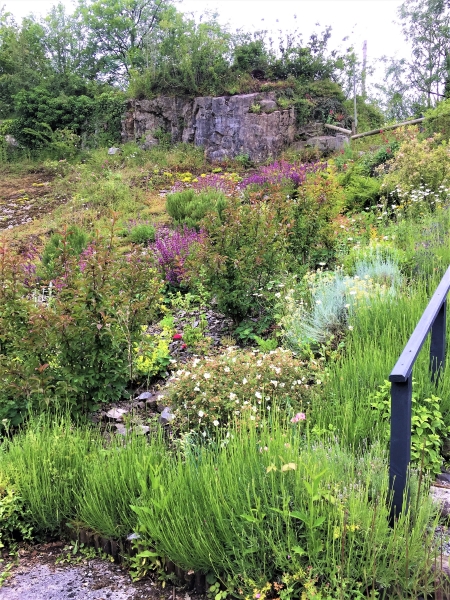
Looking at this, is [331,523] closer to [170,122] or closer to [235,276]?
[235,276]

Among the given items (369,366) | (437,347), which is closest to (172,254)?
(369,366)

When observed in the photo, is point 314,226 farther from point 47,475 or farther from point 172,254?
point 47,475

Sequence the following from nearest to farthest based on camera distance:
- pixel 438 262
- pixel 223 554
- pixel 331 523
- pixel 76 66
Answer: pixel 331 523 → pixel 223 554 → pixel 438 262 → pixel 76 66

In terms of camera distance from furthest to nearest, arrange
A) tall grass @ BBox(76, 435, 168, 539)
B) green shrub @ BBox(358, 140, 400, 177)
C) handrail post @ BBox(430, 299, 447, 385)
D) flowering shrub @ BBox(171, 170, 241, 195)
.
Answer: flowering shrub @ BBox(171, 170, 241, 195), green shrub @ BBox(358, 140, 400, 177), handrail post @ BBox(430, 299, 447, 385), tall grass @ BBox(76, 435, 168, 539)

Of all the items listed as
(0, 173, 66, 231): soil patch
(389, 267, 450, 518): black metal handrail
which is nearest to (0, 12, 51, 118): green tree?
(0, 173, 66, 231): soil patch

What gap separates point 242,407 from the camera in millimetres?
2766

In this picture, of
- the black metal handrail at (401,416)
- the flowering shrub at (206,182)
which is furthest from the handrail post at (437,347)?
the flowering shrub at (206,182)

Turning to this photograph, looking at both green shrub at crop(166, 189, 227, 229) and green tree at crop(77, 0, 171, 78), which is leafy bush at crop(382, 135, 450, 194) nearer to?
green shrub at crop(166, 189, 227, 229)

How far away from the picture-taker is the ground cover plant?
5.96 feet

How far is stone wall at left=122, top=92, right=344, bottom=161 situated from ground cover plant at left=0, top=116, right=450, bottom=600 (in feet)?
37.6

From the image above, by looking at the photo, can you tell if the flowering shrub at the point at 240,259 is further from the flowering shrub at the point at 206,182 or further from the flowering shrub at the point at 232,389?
the flowering shrub at the point at 206,182

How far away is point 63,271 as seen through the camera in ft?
12.0

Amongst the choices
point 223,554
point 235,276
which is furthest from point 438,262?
point 223,554

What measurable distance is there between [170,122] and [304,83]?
538 cm
